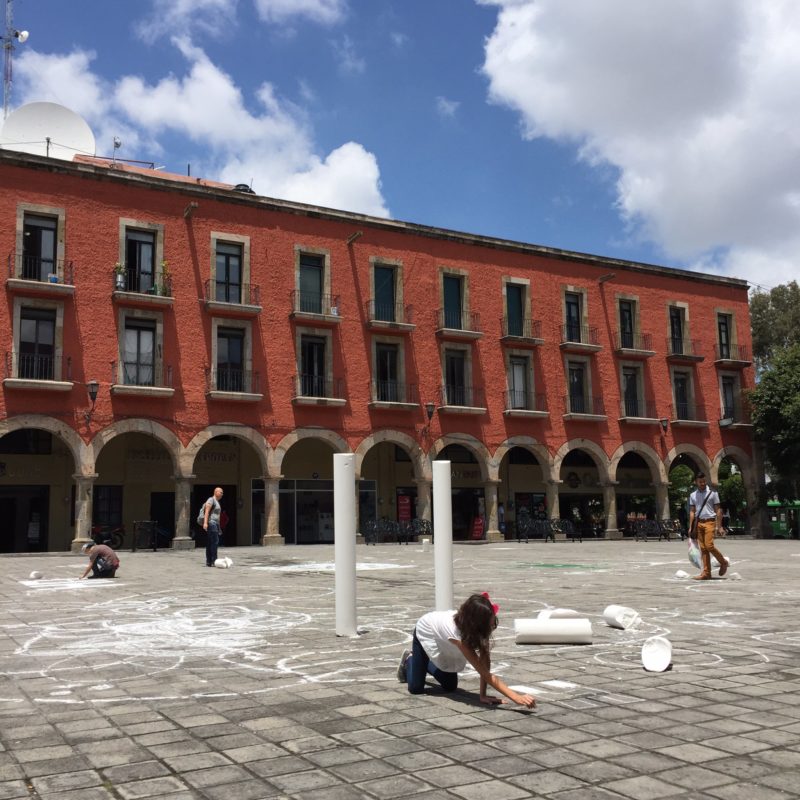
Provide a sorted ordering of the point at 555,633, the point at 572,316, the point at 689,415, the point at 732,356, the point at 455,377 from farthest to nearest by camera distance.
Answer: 1. the point at 732,356
2. the point at 689,415
3. the point at 572,316
4. the point at 455,377
5. the point at 555,633

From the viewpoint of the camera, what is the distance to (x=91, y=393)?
2495cm

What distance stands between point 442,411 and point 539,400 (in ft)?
15.0

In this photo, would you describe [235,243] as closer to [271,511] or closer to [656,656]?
[271,511]

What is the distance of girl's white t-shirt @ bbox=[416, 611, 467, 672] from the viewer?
524 centimetres

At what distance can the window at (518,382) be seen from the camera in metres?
32.8

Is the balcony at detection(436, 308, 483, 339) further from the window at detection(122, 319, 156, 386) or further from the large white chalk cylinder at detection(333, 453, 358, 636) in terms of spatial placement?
the large white chalk cylinder at detection(333, 453, 358, 636)

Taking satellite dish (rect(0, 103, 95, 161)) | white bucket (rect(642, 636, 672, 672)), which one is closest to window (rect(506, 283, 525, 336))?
satellite dish (rect(0, 103, 95, 161))

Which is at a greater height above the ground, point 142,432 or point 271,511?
point 142,432

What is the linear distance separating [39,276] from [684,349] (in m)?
26.1

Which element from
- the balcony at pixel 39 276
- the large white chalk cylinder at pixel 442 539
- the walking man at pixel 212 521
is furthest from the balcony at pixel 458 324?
the large white chalk cylinder at pixel 442 539

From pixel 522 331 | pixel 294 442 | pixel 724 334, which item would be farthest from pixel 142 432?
pixel 724 334

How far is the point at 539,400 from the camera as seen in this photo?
33250 mm

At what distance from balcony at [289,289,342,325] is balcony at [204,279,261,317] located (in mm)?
1425

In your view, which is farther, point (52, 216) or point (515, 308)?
point (515, 308)
